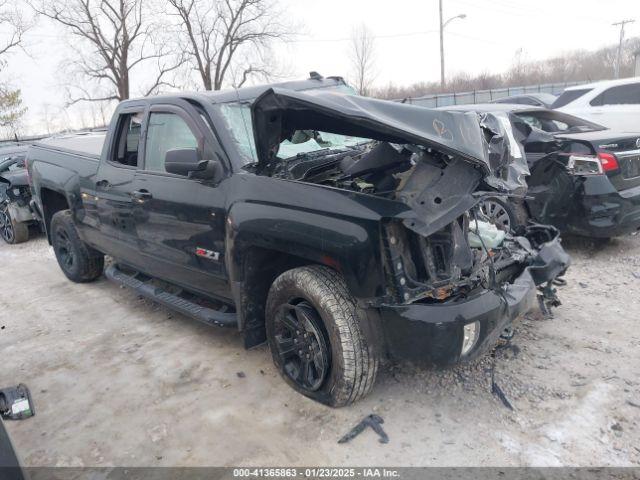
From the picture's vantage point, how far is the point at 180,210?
12.1 feet

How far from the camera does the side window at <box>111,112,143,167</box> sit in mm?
4490

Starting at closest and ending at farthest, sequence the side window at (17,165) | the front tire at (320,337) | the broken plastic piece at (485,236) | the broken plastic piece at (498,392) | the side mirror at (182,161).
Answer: the front tire at (320,337)
the broken plastic piece at (498,392)
the side mirror at (182,161)
the broken plastic piece at (485,236)
the side window at (17,165)

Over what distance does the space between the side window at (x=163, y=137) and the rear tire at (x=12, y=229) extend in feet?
19.5

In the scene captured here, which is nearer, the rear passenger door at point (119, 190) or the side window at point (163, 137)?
the side window at point (163, 137)

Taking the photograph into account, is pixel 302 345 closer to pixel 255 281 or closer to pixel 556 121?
pixel 255 281

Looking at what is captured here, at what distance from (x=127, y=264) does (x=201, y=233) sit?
1636mm

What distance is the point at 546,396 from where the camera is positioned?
3.07m

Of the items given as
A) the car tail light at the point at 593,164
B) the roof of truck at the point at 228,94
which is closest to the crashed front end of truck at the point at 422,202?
the roof of truck at the point at 228,94

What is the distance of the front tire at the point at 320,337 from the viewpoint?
2.85m

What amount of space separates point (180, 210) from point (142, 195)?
555 mm

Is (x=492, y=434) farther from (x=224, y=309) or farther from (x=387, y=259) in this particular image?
(x=224, y=309)

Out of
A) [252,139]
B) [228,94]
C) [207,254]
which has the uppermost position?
[228,94]

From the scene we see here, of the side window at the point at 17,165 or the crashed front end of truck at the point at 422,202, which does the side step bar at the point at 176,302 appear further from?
the side window at the point at 17,165

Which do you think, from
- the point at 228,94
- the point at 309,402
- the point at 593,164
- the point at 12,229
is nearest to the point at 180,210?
the point at 228,94
